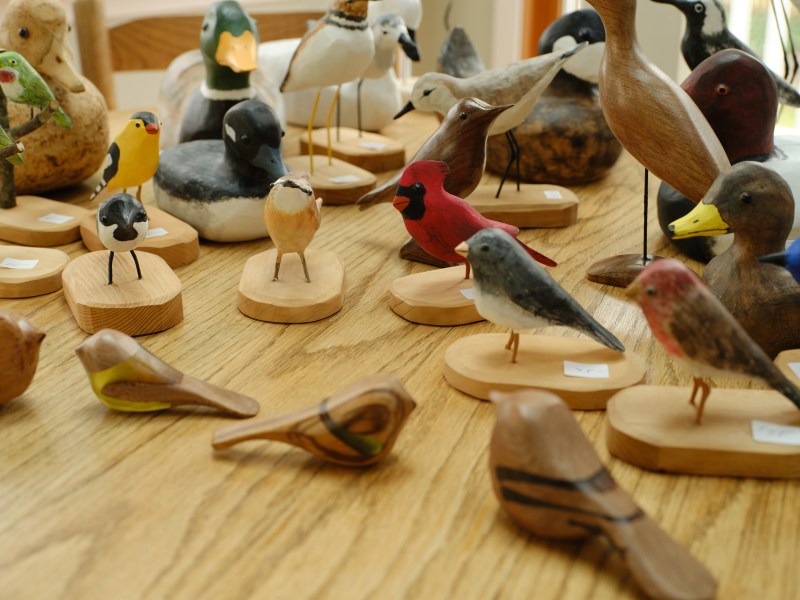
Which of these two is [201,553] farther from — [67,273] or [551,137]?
[551,137]

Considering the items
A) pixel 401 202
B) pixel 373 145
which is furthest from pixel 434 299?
pixel 373 145

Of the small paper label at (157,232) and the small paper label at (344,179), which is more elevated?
the small paper label at (157,232)

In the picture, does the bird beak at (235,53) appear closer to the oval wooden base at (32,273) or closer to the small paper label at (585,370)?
the oval wooden base at (32,273)

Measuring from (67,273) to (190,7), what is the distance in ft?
5.20

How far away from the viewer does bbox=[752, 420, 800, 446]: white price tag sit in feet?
3.10

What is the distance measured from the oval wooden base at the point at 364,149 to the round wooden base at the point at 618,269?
2.34ft

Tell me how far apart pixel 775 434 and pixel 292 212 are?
27.7 inches

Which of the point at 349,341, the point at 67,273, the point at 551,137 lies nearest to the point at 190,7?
the point at 551,137

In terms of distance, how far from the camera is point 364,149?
2.07 metres

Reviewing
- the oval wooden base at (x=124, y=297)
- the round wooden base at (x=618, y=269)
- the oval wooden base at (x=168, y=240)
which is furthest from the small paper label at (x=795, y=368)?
the oval wooden base at (x=168, y=240)

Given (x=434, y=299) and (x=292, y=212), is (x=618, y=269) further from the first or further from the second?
(x=292, y=212)

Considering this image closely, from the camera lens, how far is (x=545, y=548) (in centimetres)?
84

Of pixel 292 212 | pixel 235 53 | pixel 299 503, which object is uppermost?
pixel 235 53

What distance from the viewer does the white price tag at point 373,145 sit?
208 centimetres
